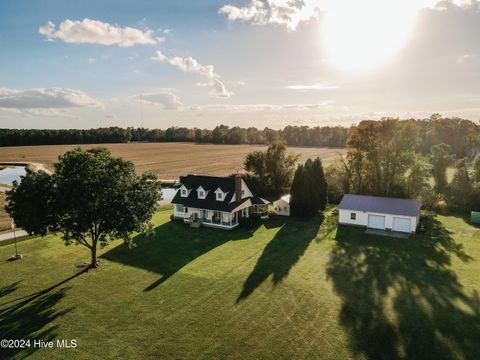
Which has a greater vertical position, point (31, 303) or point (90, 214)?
point (90, 214)

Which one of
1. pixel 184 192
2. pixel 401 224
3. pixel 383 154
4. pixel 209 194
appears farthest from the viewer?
pixel 383 154

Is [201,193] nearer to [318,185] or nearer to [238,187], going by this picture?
[238,187]

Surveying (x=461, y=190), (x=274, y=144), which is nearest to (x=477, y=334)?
(x=461, y=190)

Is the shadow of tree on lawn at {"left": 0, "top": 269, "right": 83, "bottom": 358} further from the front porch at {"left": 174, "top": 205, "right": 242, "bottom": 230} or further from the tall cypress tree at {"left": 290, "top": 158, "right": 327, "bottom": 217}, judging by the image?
the tall cypress tree at {"left": 290, "top": 158, "right": 327, "bottom": 217}

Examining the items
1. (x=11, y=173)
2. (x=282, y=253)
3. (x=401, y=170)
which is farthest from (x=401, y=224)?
(x=11, y=173)

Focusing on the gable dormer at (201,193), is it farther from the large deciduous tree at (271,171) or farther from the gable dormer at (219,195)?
the large deciduous tree at (271,171)

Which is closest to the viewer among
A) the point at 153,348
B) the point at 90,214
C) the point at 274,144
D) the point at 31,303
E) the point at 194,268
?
the point at 153,348

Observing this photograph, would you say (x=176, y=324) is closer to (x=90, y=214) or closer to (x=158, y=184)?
(x=90, y=214)
